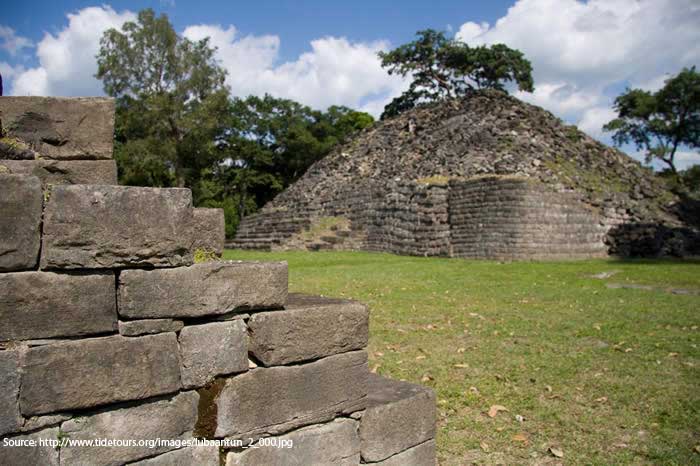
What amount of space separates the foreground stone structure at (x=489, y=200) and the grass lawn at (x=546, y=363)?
23.7 ft

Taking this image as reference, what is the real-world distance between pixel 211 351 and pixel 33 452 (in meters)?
0.86

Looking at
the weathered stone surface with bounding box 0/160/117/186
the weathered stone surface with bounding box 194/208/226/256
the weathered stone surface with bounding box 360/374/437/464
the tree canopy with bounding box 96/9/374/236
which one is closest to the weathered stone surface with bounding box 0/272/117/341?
the weathered stone surface with bounding box 194/208/226/256

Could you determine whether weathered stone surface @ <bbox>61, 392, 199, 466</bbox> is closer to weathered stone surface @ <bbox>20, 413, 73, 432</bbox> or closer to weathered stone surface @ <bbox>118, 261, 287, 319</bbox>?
weathered stone surface @ <bbox>20, 413, 73, 432</bbox>

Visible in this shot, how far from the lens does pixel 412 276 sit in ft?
41.6

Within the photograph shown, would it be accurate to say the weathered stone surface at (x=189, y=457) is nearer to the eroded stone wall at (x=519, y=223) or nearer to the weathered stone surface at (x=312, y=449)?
the weathered stone surface at (x=312, y=449)

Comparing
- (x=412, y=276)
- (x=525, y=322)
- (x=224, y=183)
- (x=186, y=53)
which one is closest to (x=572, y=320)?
(x=525, y=322)

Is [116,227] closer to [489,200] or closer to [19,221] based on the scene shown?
[19,221]

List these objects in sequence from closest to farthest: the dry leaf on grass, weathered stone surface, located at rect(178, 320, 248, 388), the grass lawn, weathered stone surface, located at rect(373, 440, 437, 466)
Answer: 1. weathered stone surface, located at rect(178, 320, 248, 388)
2. weathered stone surface, located at rect(373, 440, 437, 466)
3. the grass lawn
4. the dry leaf on grass

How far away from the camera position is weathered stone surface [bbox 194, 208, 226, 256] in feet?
10.4

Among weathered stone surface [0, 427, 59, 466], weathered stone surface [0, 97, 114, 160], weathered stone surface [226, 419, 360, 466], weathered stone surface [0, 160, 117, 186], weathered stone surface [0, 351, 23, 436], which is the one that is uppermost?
weathered stone surface [0, 97, 114, 160]

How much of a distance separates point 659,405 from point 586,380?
0.71m

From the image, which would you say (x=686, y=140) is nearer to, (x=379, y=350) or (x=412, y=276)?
(x=412, y=276)

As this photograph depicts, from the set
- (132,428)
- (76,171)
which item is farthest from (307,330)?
(76,171)

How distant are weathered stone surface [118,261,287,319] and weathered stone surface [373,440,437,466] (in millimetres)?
1219
